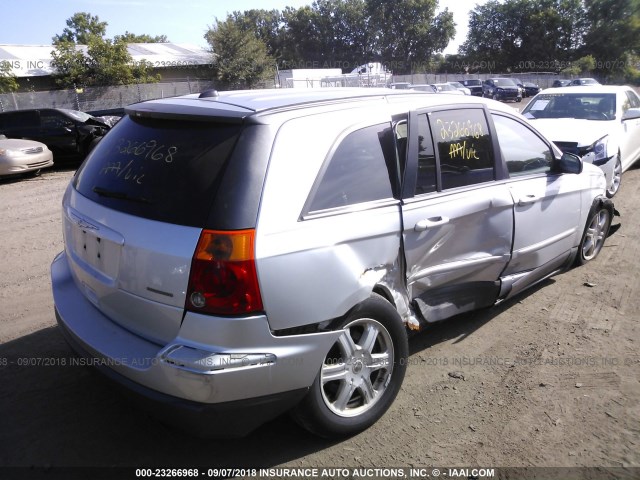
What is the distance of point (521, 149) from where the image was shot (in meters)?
4.39

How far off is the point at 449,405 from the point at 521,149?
2.25m

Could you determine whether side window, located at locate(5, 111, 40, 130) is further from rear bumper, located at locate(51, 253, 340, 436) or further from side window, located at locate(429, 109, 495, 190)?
rear bumper, located at locate(51, 253, 340, 436)

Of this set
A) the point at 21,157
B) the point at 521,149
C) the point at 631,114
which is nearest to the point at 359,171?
the point at 521,149

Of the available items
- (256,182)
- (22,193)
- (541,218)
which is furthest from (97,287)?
(22,193)

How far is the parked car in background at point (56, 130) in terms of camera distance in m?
13.3

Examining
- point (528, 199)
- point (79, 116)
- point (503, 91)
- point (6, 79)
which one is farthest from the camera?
point (503, 91)

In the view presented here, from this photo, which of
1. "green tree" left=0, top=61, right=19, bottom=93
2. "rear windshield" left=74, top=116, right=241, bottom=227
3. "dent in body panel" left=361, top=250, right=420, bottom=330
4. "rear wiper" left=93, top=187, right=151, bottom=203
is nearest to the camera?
"rear windshield" left=74, top=116, right=241, bottom=227

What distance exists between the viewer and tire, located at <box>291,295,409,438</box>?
279 cm

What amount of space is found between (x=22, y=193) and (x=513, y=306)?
9.06m

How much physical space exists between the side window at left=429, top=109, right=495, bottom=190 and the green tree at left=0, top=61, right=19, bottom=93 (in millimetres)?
31466

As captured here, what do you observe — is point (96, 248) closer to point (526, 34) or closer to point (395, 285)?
point (395, 285)

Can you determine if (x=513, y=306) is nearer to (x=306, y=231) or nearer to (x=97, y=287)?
(x=306, y=231)

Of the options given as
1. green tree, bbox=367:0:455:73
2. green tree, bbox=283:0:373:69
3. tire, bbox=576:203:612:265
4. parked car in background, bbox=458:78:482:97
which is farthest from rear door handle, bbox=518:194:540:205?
green tree, bbox=367:0:455:73

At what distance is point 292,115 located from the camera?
2773 mm
